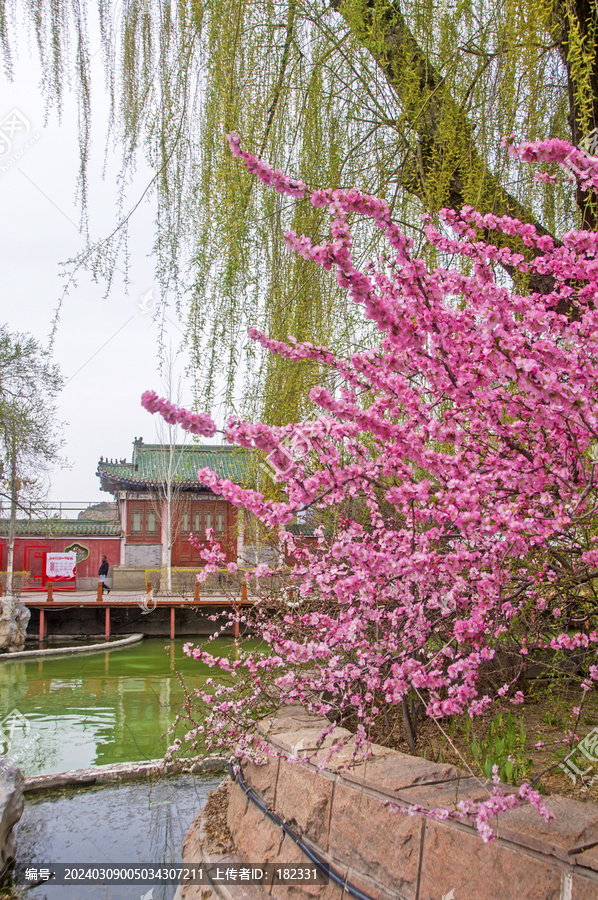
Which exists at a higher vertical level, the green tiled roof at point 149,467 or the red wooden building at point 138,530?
the green tiled roof at point 149,467

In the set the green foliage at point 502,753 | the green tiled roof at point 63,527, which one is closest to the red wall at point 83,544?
the green tiled roof at point 63,527

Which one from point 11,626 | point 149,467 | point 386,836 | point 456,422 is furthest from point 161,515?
point 456,422

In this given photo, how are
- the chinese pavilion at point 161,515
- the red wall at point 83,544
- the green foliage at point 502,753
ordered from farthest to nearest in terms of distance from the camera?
the chinese pavilion at point 161,515 < the red wall at point 83,544 < the green foliage at point 502,753

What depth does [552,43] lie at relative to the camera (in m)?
2.09

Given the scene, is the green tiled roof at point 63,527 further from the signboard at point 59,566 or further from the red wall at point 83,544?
the signboard at point 59,566

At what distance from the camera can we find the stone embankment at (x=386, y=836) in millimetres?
1739

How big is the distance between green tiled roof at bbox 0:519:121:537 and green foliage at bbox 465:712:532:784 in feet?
59.1

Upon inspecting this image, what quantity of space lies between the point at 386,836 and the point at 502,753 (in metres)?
0.61

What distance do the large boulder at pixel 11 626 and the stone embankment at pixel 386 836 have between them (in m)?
11.1

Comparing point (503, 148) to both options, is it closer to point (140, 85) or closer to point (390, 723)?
point (140, 85)

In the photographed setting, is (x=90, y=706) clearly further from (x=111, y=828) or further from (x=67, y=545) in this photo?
(x=67, y=545)

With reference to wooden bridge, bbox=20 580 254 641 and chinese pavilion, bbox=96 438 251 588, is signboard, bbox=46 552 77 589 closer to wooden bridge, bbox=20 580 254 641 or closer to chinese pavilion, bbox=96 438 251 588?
wooden bridge, bbox=20 580 254 641

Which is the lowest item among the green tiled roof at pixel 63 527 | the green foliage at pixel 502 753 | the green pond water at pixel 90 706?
the green pond water at pixel 90 706

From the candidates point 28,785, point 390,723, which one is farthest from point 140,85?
point 28,785
